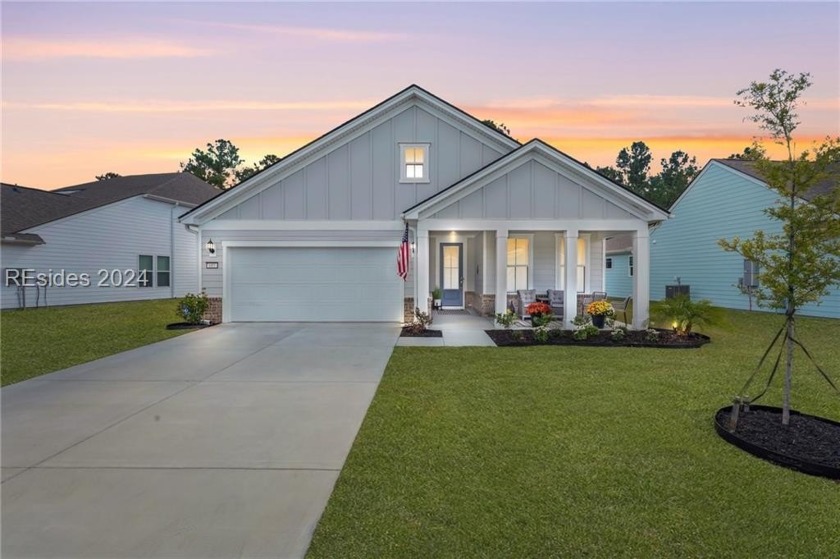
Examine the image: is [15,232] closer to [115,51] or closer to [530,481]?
[115,51]

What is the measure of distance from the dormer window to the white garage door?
2.52 m

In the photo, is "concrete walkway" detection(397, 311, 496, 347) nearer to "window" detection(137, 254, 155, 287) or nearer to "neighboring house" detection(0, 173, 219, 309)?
"neighboring house" detection(0, 173, 219, 309)

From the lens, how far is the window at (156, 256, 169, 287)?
910 inches

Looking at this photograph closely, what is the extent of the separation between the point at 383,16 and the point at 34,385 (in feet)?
41.5

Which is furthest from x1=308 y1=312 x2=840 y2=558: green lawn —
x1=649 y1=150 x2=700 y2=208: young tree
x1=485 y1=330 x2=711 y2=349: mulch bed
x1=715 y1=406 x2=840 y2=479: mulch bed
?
x1=649 y1=150 x2=700 y2=208: young tree

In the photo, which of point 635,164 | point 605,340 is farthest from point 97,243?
point 635,164

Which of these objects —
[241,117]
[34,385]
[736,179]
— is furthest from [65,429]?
[736,179]

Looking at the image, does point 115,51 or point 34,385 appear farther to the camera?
point 115,51

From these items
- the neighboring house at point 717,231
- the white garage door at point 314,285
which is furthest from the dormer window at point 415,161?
the neighboring house at point 717,231

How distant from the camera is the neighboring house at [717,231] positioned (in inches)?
649

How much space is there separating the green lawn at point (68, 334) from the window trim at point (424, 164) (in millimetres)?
7896

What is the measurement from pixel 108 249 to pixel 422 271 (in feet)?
58.3

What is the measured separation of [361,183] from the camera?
13.1 m

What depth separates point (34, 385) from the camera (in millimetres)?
6160
